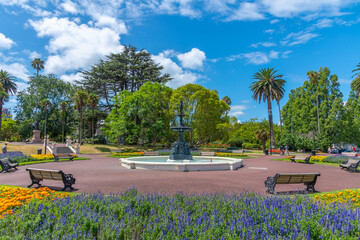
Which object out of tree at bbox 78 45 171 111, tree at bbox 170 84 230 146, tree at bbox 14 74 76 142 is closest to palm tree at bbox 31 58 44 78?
tree at bbox 14 74 76 142

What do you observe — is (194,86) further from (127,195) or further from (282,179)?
(127,195)

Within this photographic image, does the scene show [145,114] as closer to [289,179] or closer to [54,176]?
[54,176]

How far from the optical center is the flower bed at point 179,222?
323 centimetres

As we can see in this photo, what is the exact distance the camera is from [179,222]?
144 inches

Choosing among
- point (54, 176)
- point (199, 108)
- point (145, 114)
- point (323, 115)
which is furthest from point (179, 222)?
point (323, 115)

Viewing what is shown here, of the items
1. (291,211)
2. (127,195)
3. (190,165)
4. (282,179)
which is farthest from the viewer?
(190,165)

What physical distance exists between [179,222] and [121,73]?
154 ft

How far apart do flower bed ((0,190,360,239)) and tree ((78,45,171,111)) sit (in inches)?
1728

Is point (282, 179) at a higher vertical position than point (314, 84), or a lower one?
lower

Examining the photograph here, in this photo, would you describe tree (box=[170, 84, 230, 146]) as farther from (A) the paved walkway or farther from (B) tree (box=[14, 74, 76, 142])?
(B) tree (box=[14, 74, 76, 142])

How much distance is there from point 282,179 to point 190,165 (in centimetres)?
666

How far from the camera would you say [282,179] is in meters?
8.33

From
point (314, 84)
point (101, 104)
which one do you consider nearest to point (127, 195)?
point (101, 104)

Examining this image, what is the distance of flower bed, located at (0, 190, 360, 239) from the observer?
3.23m
